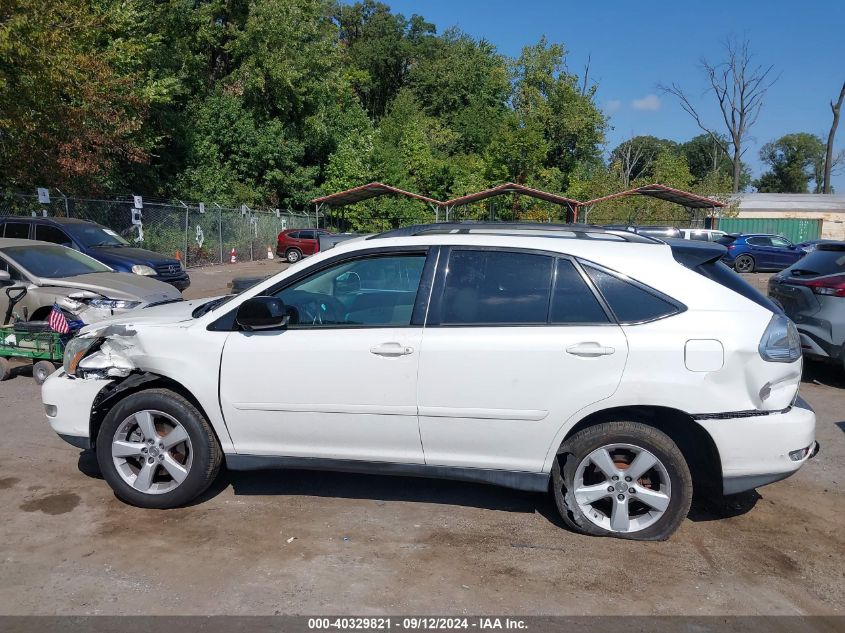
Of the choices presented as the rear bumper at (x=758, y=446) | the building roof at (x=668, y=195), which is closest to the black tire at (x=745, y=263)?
the building roof at (x=668, y=195)

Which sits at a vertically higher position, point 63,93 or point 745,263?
point 63,93

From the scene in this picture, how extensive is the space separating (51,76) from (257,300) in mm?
13160

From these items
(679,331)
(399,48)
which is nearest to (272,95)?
(399,48)

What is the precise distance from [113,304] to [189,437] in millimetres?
4526

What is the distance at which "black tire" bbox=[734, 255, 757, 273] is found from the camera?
27.7m

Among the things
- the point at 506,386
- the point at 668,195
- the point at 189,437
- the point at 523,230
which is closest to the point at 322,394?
the point at 189,437

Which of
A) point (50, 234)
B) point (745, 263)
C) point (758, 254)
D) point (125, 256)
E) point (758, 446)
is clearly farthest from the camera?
point (745, 263)

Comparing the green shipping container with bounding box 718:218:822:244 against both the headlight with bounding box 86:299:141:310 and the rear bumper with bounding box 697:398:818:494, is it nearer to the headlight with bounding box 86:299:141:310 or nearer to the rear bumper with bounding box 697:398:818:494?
the headlight with bounding box 86:299:141:310

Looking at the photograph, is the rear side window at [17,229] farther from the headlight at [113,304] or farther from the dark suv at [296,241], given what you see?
the dark suv at [296,241]

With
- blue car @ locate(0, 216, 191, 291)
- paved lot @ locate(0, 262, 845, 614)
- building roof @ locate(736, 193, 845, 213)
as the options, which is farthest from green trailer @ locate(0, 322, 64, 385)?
building roof @ locate(736, 193, 845, 213)

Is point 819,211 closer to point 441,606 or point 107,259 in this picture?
point 107,259

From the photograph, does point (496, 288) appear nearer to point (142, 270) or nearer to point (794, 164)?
point (142, 270)

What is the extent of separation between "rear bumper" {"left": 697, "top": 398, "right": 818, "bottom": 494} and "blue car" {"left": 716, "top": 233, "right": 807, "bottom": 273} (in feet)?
83.7

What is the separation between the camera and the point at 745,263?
27859 millimetres
